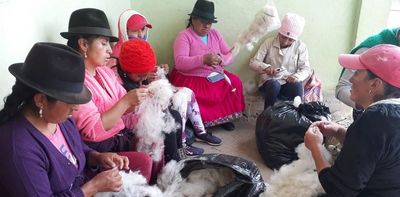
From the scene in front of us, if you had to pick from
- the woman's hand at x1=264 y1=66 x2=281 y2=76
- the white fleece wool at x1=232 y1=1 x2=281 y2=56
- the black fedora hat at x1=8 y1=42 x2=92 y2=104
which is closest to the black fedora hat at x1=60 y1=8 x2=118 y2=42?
the black fedora hat at x1=8 y1=42 x2=92 y2=104

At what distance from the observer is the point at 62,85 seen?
1124 mm

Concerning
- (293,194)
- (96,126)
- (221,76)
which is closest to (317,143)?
(293,194)

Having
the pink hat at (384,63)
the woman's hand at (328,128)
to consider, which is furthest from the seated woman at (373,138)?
the woman's hand at (328,128)

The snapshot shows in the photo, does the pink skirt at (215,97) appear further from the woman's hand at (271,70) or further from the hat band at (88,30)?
the hat band at (88,30)

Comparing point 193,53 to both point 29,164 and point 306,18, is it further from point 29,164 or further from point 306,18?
point 29,164

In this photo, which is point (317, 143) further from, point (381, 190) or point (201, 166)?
point (201, 166)

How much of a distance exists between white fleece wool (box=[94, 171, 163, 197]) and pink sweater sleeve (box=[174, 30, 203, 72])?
1480mm

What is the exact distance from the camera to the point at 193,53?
3051mm

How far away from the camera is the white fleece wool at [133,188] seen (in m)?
1.53

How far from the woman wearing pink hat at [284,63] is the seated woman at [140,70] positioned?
2.18 feet

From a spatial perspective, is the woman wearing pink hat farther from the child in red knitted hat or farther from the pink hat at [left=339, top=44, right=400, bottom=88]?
the pink hat at [left=339, top=44, right=400, bottom=88]

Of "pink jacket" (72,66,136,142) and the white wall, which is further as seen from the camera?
"pink jacket" (72,66,136,142)

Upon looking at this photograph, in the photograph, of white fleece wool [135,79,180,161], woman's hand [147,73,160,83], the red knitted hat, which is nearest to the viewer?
white fleece wool [135,79,180,161]

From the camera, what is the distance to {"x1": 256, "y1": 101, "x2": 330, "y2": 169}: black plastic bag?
2.49 meters
